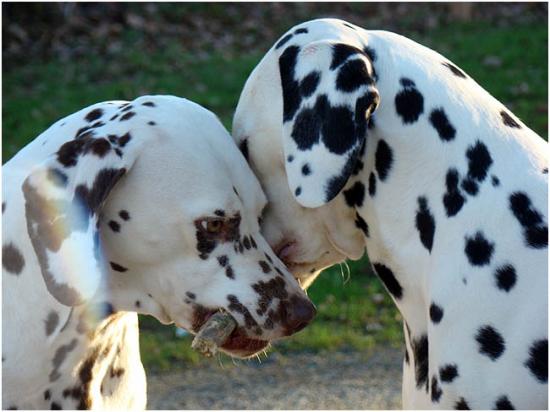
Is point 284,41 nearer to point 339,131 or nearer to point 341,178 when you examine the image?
point 339,131

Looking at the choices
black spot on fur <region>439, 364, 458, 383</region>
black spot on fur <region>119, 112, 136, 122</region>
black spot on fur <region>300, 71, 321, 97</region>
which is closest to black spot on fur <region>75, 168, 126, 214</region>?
black spot on fur <region>119, 112, 136, 122</region>

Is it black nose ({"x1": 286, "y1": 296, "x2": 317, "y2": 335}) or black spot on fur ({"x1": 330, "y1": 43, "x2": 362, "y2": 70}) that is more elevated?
black spot on fur ({"x1": 330, "y1": 43, "x2": 362, "y2": 70})

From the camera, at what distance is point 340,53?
3.67 m

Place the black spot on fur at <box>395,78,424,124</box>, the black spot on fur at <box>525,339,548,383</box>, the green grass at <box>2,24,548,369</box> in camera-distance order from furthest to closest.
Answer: the green grass at <box>2,24,548,369</box>, the black spot on fur at <box>395,78,424,124</box>, the black spot on fur at <box>525,339,548,383</box>

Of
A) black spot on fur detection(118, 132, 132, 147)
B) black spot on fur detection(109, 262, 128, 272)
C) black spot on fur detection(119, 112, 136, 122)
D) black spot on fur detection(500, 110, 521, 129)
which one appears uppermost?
black spot on fur detection(500, 110, 521, 129)

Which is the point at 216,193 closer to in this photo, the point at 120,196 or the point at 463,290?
the point at 120,196

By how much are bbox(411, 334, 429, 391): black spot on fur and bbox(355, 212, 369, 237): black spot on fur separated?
0.39 m

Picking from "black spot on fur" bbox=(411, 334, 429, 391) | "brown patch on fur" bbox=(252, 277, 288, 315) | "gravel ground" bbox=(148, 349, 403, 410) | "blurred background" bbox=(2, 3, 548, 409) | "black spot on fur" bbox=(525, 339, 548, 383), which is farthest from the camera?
"blurred background" bbox=(2, 3, 548, 409)

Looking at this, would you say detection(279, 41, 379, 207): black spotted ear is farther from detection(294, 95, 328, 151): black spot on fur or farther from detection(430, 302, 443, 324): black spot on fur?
detection(430, 302, 443, 324): black spot on fur

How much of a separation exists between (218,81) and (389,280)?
8.88 m

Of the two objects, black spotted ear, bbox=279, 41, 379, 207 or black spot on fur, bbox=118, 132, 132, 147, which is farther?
black spot on fur, bbox=118, 132, 132, 147

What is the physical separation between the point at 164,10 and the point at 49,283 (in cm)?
1211

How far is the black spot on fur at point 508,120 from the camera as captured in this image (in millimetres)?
3752

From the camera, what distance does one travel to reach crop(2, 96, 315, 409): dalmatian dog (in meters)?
3.81
